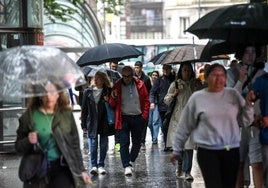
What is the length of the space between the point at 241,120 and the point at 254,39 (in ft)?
3.96

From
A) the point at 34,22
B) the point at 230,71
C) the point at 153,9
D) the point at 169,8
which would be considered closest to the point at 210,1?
the point at 169,8

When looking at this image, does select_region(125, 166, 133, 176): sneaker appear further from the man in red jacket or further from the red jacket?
the red jacket

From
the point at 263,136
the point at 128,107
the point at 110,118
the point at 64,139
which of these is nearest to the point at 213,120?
the point at 263,136

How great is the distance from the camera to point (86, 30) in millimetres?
36406

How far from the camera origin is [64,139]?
644cm

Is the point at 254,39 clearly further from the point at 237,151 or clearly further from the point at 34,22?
the point at 34,22

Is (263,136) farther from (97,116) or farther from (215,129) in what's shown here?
(97,116)

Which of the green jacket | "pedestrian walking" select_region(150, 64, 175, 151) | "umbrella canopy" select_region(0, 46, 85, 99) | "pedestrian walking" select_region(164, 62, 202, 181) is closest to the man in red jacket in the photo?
"pedestrian walking" select_region(164, 62, 202, 181)

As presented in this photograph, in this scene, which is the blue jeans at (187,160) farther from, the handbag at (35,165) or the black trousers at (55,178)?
the handbag at (35,165)

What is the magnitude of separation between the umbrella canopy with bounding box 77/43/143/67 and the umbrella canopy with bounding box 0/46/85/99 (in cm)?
508

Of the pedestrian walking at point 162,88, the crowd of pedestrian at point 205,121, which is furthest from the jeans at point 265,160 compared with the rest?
the pedestrian walking at point 162,88

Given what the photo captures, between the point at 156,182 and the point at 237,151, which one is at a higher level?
the point at 237,151

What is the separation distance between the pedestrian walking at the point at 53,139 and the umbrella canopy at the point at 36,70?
73 millimetres

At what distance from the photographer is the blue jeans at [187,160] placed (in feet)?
34.5
